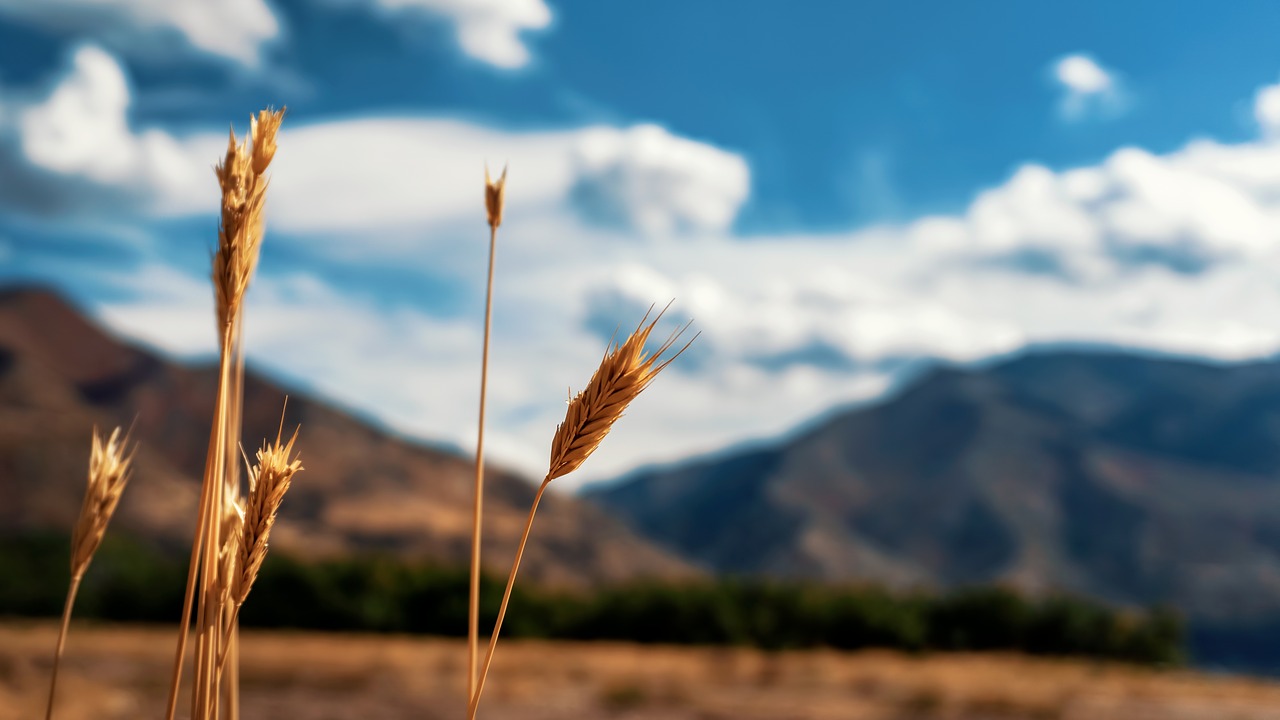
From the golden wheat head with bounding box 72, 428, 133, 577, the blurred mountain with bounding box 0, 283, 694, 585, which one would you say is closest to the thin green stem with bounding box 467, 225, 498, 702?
the golden wheat head with bounding box 72, 428, 133, 577

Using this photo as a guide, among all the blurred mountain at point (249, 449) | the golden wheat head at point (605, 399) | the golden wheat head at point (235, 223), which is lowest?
the golden wheat head at point (605, 399)

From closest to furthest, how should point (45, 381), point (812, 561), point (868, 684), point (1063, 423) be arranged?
point (868, 684), point (45, 381), point (812, 561), point (1063, 423)

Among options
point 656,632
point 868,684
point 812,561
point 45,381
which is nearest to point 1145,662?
point 656,632

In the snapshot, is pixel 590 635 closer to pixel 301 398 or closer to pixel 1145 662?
pixel 1145 662

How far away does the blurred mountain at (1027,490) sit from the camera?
354ft

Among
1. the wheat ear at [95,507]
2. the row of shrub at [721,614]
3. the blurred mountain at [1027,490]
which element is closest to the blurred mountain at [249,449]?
the blurred mountain at [1027,490]

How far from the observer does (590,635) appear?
27.8m

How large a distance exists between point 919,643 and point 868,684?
10835 mm

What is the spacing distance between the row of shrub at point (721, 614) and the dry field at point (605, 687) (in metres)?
6.36

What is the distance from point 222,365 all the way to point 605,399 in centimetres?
56

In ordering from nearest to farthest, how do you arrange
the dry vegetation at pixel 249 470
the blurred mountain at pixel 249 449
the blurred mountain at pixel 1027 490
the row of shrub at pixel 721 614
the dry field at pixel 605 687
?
1. the dry vegetation at pixel 249 470
2. the dry field at pixel 605 687
3. the row of shrub at pixel 721 614
4. the blurred mountain at pixel 249 449
5. the blurred mountain at pixel 1027 490

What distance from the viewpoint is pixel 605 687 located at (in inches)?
572

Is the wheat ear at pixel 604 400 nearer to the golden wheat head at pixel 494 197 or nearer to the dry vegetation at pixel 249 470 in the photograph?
the dry vegetation at pixel 249 470

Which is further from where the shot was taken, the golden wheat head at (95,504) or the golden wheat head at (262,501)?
the golden wheat head at (95,504)
